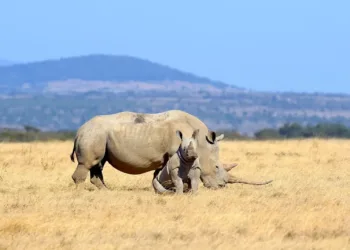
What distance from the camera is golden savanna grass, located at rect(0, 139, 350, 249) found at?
11.3 m

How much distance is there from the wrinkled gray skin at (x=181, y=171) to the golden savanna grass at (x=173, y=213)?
0.24 meters

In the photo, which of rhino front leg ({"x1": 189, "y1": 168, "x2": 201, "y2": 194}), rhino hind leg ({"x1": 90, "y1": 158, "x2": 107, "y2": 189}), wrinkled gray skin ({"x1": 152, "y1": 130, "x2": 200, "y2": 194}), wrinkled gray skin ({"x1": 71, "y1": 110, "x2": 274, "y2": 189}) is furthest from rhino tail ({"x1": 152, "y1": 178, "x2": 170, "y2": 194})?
rhino hind leg ({"x1": 90, "y1": 158, "x2": 107, "y2": 189})

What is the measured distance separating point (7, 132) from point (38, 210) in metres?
31.4

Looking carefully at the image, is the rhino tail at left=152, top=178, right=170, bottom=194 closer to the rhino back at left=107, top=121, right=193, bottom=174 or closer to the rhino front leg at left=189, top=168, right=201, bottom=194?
the rhino front leg at left=189, top=168, right=201, bottom=194

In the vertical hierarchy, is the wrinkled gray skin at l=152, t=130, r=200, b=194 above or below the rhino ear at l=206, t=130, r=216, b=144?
below

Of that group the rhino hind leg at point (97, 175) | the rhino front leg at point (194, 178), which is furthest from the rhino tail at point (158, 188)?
the rhino hind leg at point (97, 175)

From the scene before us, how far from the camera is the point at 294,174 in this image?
64.0ft

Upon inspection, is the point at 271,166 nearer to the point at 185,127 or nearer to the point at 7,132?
the point at 185,127

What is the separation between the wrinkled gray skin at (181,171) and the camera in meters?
15.4

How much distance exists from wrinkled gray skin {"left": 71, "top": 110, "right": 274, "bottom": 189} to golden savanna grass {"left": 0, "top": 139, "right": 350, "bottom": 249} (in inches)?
13.0

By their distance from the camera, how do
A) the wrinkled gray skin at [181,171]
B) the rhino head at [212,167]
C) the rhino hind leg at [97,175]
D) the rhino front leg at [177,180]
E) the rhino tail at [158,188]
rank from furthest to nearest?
the rhino hind leg at [97,175], the rhino head at [212,167], the rhino tail at [158,188], the rhino front leg at [177,180], the wrinkled gray skin at [181,171]

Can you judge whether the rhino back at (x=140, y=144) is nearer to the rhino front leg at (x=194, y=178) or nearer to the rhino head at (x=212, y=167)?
the rhino head at (x=212, y=167)

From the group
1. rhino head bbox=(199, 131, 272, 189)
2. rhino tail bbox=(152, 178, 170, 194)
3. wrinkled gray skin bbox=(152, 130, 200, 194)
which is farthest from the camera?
rhino head bbox=(199, 131, 272, 189)

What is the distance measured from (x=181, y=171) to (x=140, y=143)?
3.72 ft
